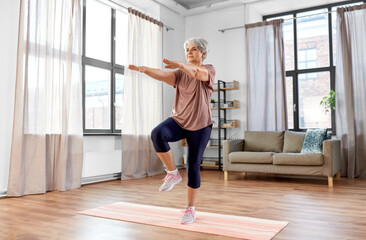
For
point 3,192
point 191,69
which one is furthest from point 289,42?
point 3,192

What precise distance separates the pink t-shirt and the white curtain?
2836mm

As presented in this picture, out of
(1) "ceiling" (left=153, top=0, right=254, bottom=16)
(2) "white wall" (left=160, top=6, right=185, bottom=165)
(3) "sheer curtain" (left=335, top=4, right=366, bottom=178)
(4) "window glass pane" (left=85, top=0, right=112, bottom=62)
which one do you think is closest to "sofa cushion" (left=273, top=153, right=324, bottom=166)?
(3) "sheer curtain" (left=335, top=4, right=366, bottom=178)

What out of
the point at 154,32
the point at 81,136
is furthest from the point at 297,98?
the point at 81,136

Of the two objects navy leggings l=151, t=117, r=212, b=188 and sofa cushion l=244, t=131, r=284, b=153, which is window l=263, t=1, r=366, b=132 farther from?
navy leggings l=151, t=117, r=212, b=188

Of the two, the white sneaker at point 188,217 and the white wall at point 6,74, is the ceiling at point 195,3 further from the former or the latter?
the white sneaker at point 188,217

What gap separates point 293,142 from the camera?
16.2 ft

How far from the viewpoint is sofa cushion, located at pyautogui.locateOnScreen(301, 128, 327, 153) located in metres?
4.56

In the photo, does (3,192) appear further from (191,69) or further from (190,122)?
(191,69)

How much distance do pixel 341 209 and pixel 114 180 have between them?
125 inches

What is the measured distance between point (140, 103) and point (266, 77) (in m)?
2.19

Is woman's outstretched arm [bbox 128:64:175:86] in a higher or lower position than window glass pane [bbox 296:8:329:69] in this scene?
lower

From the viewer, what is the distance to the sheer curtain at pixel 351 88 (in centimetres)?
500

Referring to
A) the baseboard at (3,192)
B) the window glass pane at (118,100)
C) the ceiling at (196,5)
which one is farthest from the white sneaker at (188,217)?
the ceiling at (196,5)

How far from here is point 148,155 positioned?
5336 mm
